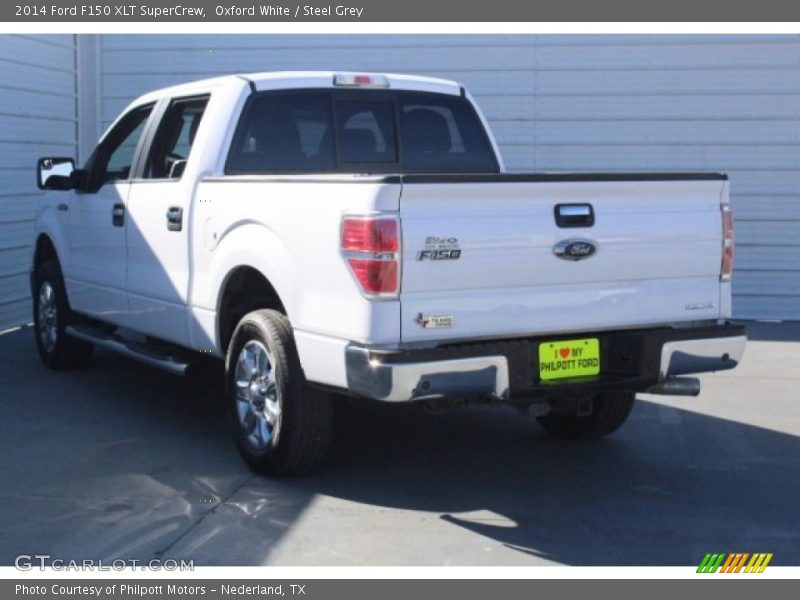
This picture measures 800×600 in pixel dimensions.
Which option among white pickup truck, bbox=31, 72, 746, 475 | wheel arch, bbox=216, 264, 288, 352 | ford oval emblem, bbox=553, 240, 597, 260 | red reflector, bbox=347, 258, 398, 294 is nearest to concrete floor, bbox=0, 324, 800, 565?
white pickup truck, bbox=31, 72, 746, 475

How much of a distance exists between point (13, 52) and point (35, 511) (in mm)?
6623

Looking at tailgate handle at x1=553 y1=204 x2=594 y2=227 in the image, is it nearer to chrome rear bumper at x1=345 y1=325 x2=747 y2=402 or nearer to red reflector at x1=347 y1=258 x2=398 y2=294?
chrome rear bumper at x1=345 y1=325 x2=747 y2=402

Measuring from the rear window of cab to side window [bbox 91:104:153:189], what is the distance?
1.41 m

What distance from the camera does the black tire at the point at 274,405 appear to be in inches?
223

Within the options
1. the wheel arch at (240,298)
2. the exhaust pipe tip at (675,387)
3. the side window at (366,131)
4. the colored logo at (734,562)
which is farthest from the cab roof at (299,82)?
the colored logo at (734,562)

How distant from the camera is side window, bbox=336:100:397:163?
273 inches

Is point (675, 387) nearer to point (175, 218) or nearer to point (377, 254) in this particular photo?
point (377, 254)

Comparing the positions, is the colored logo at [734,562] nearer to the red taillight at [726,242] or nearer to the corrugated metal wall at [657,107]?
the red taillight at [726,242]

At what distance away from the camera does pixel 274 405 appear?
5.84 meters

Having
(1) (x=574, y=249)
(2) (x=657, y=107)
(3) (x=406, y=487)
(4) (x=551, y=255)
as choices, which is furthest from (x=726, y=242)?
(2) (x=657, y=107)

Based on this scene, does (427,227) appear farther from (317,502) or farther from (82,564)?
(82,564)

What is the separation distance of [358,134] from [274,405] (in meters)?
1.90

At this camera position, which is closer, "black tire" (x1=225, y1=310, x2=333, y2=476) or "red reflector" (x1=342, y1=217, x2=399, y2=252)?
"red reflector" (x1=342, y1=217, x2=399, y2=252)

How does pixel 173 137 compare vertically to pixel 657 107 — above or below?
below
